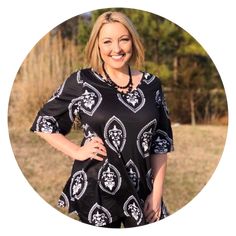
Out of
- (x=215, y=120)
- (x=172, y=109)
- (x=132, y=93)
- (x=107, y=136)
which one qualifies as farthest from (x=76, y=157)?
(x=215, y=120)

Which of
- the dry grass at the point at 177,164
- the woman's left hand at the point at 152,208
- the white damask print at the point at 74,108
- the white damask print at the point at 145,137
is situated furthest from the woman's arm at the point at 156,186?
the dry grass at the point at 177,164

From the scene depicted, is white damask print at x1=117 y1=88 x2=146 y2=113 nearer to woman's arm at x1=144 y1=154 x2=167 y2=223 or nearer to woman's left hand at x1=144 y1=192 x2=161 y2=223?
woman's arm at x1=144 y1=154 x2=167 y2=223

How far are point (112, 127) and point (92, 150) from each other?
0.15 meters

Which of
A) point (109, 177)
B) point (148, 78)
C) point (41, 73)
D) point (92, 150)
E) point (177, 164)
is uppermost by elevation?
point (41, 73)

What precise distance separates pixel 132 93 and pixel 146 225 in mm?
706

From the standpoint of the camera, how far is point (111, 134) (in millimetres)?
2658

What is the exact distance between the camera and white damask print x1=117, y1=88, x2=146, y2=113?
2.66 metres

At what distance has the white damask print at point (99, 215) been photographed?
2.78 meters

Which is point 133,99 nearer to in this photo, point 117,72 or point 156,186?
point 117,72

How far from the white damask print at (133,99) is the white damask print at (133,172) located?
25 centimetres

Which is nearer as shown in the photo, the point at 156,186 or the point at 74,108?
the point at 74,108

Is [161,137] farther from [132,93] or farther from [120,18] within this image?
[120,18]

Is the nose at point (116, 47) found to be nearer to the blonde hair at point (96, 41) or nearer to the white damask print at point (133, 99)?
the blonde hair at point (96, 41)

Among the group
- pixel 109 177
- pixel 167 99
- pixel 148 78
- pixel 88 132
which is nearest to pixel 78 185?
pixel 109 177
